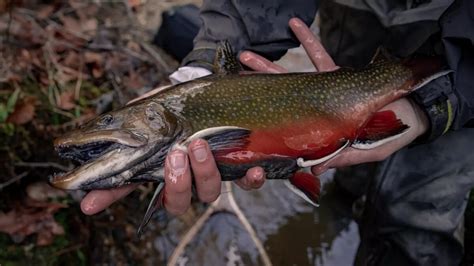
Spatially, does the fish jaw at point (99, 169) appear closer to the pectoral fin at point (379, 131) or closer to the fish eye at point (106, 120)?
the fish eye at point (106, 120)

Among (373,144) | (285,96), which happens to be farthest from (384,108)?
(285,96)

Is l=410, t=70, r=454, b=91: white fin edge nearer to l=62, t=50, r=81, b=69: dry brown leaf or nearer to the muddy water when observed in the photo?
the muddy water

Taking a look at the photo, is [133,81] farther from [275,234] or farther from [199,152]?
[199,152]

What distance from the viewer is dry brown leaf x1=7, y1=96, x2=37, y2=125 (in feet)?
11.8

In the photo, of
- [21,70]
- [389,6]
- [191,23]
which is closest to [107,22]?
[191,23]

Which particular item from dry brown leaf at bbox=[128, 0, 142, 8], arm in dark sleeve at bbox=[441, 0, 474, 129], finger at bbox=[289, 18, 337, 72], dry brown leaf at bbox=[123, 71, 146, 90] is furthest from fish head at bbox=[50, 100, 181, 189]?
dry brown leaf at bbox=[128, 0, 142, 8]

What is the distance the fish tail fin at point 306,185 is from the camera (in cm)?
253

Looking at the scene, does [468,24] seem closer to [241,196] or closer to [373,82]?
[373,82]

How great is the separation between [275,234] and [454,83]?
1.71 metres

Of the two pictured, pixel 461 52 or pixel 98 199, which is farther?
pixel 461 52

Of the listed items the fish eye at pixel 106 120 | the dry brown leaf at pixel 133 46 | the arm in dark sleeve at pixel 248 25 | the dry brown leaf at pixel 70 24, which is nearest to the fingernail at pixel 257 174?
the fish eye at pixel 106 120

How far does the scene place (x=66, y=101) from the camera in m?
4.00

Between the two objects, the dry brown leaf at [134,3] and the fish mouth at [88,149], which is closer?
the fish mouth at [88,149]

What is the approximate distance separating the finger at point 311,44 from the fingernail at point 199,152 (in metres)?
1.27
